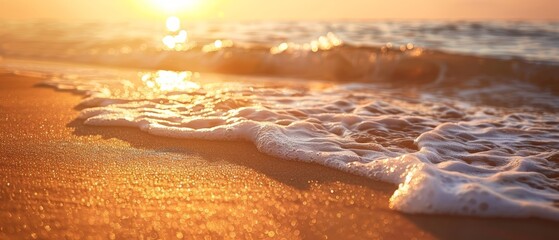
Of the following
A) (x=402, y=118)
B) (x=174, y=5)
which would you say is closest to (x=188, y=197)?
(x=402, y=118)

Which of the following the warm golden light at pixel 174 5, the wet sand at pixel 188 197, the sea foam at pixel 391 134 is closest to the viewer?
the wet sand at pixel 188 197

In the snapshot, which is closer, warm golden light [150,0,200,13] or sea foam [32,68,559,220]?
sea foam [32,68,559,220]

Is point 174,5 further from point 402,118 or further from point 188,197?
point 188,197

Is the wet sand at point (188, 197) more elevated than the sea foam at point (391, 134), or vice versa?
the wet sand at point (188, 197)

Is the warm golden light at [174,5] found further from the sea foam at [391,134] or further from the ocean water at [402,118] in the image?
the sea foam at [391,134]

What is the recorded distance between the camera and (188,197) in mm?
2254

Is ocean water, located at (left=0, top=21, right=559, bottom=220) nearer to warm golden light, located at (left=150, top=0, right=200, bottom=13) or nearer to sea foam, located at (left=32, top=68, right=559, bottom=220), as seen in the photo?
sea foam, located at (left=32, top=68, right=559, bottom=220)

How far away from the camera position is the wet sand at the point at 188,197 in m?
1.95

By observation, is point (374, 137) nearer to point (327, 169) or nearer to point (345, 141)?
point (345, 141)

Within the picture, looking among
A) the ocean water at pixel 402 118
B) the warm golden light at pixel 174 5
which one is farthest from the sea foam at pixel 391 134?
the warm golden light at pixel 174 5

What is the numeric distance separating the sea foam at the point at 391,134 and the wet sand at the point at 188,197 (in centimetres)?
12

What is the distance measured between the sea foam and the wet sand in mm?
124

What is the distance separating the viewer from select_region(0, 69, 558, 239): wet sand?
1.95 metres

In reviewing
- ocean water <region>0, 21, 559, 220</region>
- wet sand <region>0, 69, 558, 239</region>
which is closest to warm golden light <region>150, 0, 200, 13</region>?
ocean water <region>0, 21, 559, 220</region>
